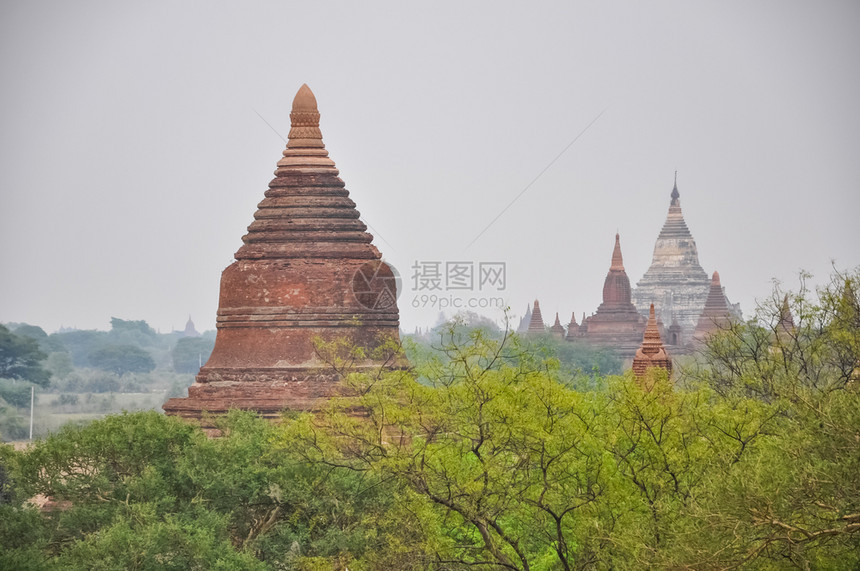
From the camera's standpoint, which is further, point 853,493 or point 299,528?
point 299,528

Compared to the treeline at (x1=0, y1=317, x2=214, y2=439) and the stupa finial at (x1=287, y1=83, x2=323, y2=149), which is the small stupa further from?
the stupa finial at (x1=287, y1=83, x2=323, y2=149)

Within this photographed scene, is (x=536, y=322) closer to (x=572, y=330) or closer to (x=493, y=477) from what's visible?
(x=572, y=330)

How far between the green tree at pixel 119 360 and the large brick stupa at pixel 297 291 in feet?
310

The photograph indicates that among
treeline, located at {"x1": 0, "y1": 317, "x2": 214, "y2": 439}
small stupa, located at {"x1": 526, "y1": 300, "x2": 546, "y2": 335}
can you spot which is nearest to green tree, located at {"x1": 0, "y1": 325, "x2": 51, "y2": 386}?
treeline, located at {"x1": 0, "y1": 317, "x2": 214, "y2": 439}

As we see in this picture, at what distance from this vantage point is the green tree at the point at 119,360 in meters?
134

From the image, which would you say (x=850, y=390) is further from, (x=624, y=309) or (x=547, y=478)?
(x=624, y=309)

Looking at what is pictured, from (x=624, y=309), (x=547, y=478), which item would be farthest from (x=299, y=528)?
(x=624, y=309)

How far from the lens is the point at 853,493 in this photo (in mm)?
21578

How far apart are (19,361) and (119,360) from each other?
36840 mm

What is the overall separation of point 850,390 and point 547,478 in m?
4.28

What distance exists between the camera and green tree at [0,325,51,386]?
97.3 metres

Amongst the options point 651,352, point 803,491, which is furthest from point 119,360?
point 803,491

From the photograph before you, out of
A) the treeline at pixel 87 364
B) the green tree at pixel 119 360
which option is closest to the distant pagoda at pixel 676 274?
the treeline at pixel 87 364

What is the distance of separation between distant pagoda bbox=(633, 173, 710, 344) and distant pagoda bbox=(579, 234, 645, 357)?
3790cm
